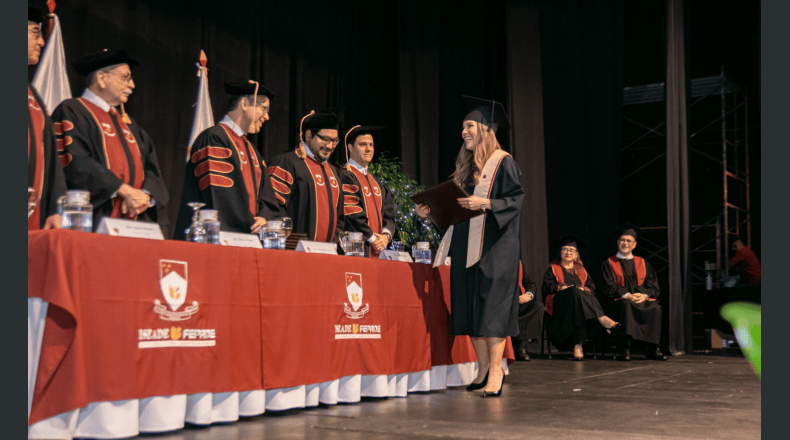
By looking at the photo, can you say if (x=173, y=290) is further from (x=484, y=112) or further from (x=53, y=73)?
(x=53, y=73)

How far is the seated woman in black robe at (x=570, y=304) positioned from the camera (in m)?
6.42

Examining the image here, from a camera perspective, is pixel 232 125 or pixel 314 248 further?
pixel 232 125

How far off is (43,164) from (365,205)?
243cm

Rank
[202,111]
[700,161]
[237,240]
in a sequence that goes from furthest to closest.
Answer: [700,161] < [202,111] < [237,240]

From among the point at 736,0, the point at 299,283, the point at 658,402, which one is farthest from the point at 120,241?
the point at 736,0

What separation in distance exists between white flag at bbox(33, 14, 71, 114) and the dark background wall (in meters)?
1.32

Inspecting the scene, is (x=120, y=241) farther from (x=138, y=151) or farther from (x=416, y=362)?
(x=416, y=362)

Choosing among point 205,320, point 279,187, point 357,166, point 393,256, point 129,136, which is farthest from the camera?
point 357,166

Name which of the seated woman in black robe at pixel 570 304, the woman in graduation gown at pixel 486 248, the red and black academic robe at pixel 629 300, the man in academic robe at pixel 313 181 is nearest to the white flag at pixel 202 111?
the man in academic robe at pixel 313 181

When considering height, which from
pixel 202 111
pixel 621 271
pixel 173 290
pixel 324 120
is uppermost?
pixel 202 111

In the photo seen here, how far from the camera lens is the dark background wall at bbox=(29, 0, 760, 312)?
647 cm

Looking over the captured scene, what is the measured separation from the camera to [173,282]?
2.24 metres

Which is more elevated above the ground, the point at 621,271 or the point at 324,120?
the point at 324,120

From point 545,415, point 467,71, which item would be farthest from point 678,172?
point 545,415
